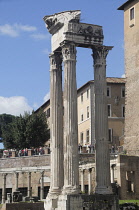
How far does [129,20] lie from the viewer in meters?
51.8

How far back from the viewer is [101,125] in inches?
1168

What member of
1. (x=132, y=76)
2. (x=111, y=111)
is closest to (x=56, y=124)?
(x=132, y=76)

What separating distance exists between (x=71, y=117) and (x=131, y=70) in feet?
79.2

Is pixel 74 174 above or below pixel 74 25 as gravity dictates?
below

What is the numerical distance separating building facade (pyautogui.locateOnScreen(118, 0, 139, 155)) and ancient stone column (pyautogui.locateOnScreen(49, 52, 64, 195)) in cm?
1956

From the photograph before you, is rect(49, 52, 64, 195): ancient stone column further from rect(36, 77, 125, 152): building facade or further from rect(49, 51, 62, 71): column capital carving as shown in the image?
rect(36, 77, 125, 152): building facade

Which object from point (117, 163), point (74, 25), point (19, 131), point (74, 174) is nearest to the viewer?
point (74, 174)

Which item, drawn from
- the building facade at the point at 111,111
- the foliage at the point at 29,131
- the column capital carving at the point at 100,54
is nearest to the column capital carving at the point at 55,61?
the column capital carving at the point at 100,54

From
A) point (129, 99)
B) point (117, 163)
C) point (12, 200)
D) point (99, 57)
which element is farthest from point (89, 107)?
point (99, 57)

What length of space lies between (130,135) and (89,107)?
9.85m

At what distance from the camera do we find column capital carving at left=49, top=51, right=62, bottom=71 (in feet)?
104

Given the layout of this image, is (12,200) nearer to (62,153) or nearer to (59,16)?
(62,153)

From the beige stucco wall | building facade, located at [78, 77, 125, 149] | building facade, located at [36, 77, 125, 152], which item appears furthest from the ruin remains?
building facade, located at [78, 77, 125, 149]

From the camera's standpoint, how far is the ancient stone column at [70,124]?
28.1 meters
